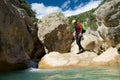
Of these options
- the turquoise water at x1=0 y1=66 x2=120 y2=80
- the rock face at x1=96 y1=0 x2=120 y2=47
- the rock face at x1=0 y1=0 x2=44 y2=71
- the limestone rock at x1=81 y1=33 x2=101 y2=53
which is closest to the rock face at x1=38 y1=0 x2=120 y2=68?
the rock face at x1=96 y1=0 x2=120 y2=47

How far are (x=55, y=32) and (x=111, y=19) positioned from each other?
862 centimetres

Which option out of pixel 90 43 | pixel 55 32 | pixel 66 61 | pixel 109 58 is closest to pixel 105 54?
pixel 109 58

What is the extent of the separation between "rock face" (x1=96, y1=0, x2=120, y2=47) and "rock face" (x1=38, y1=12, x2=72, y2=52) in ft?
23.8

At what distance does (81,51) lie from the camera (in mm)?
21484

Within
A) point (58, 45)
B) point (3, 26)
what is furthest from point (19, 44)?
point (58, 45)

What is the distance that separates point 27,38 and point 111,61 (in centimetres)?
666

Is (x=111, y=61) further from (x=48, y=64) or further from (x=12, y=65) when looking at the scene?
(x=12, y=65)

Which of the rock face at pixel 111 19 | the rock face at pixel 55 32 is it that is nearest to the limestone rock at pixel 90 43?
the rock face at pixel 55 32

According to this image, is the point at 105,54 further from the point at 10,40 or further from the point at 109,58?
the point at 10,40

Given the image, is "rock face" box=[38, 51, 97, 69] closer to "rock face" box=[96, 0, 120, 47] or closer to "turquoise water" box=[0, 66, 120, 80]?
"rock face" box=[96, 0, 120, 47]

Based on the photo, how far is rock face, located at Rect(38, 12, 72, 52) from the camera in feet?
85.3

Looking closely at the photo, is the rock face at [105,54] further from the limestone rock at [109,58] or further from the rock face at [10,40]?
the rock face at [10,40]

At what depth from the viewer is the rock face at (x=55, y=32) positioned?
26.0m

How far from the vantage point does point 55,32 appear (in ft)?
86.0
